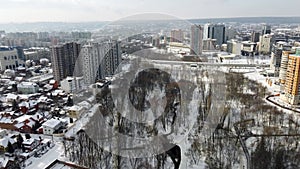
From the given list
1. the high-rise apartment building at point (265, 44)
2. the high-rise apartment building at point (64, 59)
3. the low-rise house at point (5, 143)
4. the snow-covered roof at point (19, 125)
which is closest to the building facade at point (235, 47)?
the high-rise apartment building at point (265, 44)

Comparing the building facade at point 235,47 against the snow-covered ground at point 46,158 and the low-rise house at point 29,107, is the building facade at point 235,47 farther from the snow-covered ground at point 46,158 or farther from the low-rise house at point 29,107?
the snow-covered ground at point 46,158

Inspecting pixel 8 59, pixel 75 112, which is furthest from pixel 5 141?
pixel 8 59

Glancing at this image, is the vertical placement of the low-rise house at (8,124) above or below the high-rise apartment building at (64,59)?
below

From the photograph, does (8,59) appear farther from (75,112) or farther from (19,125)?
(75,112)

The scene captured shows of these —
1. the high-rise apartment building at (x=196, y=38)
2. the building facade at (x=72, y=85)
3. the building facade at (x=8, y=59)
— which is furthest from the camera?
the high-rise apartment building at (x=196, y=38)

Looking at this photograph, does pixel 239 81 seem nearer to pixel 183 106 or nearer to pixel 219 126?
pixel 183 106

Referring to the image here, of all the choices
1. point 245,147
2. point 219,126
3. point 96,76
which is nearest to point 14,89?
point 96,76
